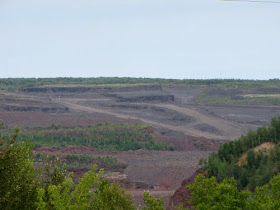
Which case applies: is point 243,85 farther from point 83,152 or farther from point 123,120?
point 83,152

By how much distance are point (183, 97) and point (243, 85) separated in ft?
46.1

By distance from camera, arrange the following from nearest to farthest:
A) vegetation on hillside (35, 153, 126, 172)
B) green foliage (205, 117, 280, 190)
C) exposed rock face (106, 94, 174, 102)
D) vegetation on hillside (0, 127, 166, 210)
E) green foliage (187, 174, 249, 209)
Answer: vegetation on hillside (0, 127, 166, 210) < green foliage (187, 174, 249, 209) < green foliage (205, 117, 280, 190) < vegetation on hillside (35, 153, 126, 172) < exposed rock face (106, 94, 174, 102)

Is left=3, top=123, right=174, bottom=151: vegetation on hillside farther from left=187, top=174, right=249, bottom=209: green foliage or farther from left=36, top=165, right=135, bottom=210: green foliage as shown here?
left=187, top=174, right=249, bottom=209: green foliage

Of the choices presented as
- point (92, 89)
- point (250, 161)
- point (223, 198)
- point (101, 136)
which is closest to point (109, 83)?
point (92, 89)

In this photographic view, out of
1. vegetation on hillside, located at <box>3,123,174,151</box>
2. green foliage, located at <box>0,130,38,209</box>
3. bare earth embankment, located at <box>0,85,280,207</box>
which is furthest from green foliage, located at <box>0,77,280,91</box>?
green foliage, located at <box>0,130,38,209</box>

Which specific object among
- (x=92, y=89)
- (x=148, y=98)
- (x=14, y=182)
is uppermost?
(x=14, y=182)

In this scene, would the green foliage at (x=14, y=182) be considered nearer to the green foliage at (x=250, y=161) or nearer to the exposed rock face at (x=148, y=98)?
the green foliage at (x=250, y=161)

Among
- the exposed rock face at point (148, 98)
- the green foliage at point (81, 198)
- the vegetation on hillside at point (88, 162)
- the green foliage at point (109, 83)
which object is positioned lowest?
the vegetation on hillside at point (88, 162)

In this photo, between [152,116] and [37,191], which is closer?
[37,191]

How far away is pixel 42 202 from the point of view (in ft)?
39.4

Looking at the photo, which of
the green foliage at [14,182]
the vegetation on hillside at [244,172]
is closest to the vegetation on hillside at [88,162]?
the vegetation on hillside at [244,172]

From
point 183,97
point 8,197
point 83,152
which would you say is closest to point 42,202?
point 8,197

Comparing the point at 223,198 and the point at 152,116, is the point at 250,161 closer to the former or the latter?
the point at 223,198

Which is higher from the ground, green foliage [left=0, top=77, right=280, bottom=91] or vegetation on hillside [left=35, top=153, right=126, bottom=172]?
green foliage [left=0, top=77, right=280, bottom=91]
